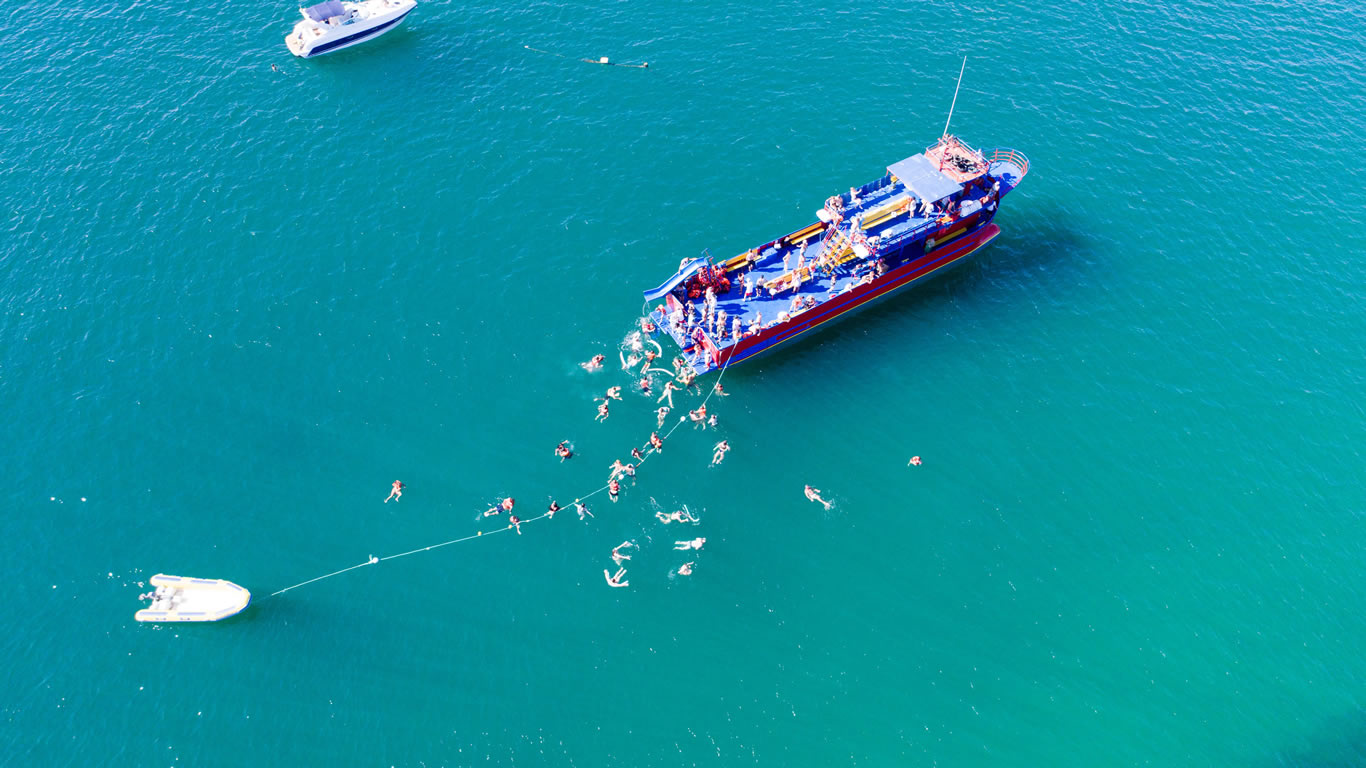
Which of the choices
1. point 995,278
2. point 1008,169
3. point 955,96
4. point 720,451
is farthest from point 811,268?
point 955,96

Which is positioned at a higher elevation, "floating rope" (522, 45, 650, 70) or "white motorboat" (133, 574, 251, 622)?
"floating rope" (522, 45, 650, 70)

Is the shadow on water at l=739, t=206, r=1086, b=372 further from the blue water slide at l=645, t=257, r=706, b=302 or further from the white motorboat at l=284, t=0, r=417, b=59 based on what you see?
the white motorboat at l=284, t=0, r=417, b=59

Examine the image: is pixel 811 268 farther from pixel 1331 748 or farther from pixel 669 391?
pixel 1331 748

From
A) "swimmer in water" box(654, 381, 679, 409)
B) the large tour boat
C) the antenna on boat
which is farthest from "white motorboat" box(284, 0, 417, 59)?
the antenna on boat

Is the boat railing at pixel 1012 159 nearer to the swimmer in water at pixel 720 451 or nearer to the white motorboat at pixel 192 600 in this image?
the swimmer in water at pixel 720 451

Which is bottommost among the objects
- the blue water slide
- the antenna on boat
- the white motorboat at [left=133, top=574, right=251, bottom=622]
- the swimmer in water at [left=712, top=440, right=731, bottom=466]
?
the white motorboat at [left=133, top=574, right=251, bottom=622]
